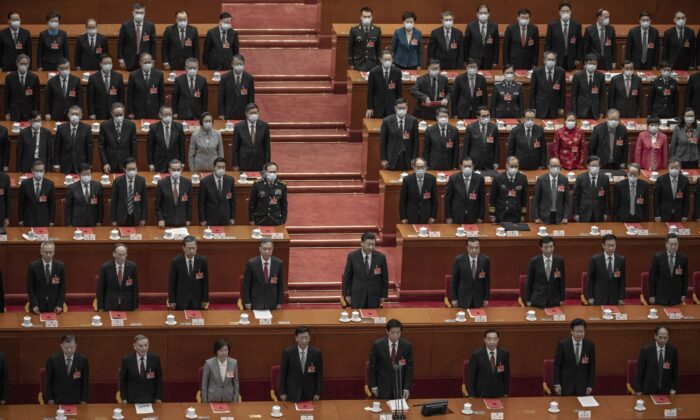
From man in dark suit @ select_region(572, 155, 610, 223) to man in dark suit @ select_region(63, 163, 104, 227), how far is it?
17.8 ft

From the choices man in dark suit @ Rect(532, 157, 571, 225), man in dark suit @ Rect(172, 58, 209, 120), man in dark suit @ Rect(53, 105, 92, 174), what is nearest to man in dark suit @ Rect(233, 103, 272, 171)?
man in dark suit @ Rect(172, 58, 209, 120)

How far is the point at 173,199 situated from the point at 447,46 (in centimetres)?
513

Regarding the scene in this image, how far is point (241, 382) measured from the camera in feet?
54.5

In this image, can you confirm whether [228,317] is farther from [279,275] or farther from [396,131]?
[396,131]

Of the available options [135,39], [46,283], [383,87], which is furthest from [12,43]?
[46,283]

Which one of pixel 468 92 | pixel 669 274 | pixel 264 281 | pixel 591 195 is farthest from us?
pixel 468 92

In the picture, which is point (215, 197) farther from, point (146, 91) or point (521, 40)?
point (521, 40)

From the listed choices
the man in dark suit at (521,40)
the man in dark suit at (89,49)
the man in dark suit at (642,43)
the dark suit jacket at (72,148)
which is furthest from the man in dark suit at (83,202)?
the man in dark suit at (642,43)

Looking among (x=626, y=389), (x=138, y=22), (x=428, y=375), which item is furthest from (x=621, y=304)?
(x=138, y=22)

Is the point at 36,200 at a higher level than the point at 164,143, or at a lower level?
lower

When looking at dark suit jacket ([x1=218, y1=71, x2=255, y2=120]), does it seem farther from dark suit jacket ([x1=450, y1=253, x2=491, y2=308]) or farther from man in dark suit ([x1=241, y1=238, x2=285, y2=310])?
dark suit jacket ([x1=450, y1=253, x2=491, y2=308])

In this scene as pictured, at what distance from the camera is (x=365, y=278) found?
55.9ft

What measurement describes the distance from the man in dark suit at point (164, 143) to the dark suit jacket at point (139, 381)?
14.1 feet

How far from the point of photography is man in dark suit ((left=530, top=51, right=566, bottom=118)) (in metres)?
20.8
